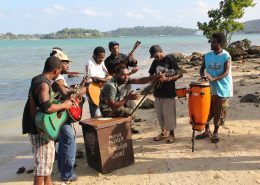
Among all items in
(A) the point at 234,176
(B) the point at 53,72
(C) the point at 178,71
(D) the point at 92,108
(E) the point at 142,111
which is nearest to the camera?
(B) the point at 53,72


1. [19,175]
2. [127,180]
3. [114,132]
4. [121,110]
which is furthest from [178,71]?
[19,175]

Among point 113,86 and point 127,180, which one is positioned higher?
point 113,86

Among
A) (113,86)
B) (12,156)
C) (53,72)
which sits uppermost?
(53,72)

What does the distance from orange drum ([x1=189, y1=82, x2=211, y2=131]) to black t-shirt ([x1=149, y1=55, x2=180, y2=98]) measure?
633 mm

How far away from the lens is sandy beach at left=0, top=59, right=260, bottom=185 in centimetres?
570

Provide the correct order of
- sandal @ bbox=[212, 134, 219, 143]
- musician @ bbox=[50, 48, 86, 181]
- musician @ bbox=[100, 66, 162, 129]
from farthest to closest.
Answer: sandal @ bbox=[212, 134, 219, 143]
musician @ bbox=[100, 66, 162, 129]
musician @ bbox=[50, 48, 86, 181]

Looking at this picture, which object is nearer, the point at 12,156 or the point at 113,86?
the point at 113,86

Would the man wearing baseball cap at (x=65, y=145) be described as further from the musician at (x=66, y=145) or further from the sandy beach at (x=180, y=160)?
the sandy beach at (x=180, y=160)

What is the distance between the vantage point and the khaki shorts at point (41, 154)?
4633 millimetres

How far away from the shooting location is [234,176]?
5629 mm

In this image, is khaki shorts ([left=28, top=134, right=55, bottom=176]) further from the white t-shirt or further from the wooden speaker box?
the white t-shirt

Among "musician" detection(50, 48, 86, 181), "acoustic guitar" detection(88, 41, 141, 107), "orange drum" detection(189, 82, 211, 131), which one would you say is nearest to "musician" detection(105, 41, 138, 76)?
"acoustic guitar" detection(88, 41, 141, 107)

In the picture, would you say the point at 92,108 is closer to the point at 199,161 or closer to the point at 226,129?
the point at 199,161

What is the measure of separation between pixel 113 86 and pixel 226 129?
3.34 meters
